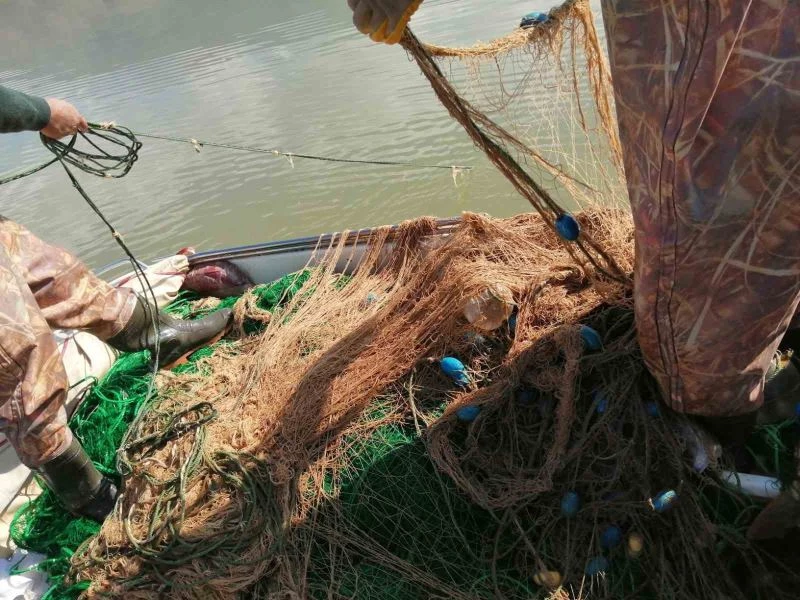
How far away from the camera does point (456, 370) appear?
253cm

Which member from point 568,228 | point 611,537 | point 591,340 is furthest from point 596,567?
point 568,228

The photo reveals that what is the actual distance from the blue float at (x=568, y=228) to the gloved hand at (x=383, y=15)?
3.19 feet

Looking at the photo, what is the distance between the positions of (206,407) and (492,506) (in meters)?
1.51

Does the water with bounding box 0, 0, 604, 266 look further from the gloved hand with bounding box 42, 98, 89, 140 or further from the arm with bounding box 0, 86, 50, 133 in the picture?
the arm with bounding box 0, 86, 50, 133

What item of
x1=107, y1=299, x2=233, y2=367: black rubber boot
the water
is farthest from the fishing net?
the water

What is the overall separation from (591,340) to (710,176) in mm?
904

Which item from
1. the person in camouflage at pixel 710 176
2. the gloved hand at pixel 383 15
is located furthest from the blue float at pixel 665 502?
the gloved hand at pixel 383 15

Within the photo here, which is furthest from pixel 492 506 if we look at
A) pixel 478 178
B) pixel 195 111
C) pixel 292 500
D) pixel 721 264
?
pixel 195 111

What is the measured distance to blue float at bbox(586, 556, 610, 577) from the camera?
1.88 metres

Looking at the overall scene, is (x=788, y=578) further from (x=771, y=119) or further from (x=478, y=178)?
(x=478, y=178)

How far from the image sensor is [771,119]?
4.65 ft

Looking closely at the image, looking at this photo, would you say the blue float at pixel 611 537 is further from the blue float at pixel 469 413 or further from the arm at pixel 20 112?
the arm at pixel 20 112

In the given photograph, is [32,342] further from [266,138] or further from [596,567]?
[266,138]

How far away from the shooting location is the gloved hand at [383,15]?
1.73 metres
